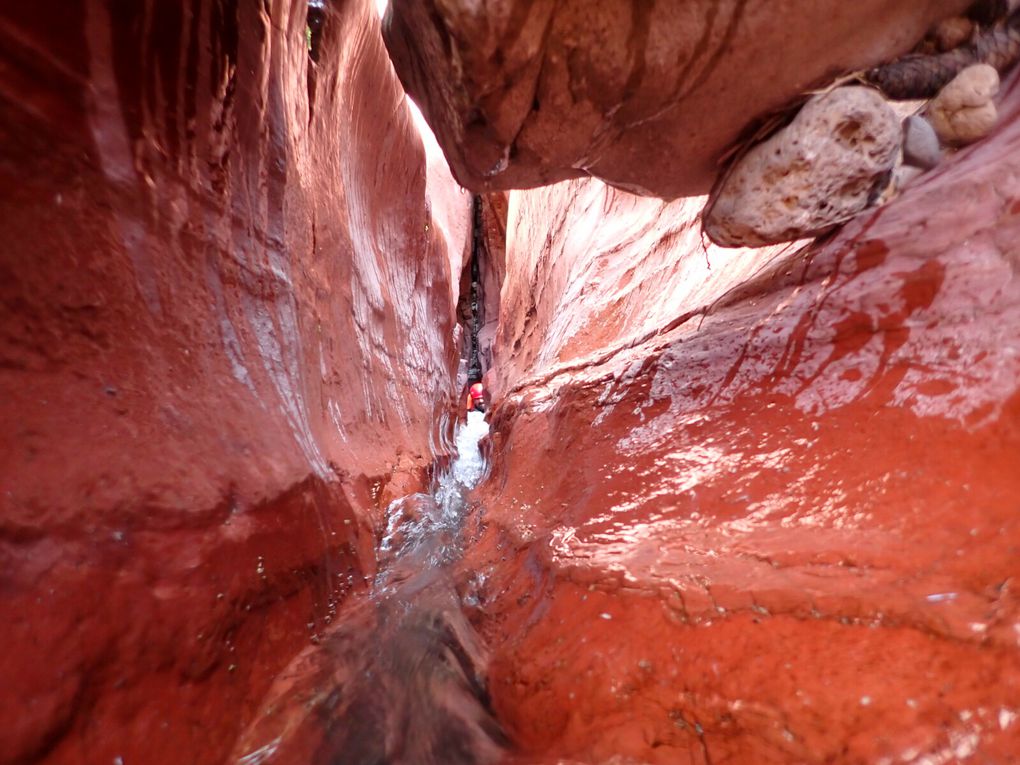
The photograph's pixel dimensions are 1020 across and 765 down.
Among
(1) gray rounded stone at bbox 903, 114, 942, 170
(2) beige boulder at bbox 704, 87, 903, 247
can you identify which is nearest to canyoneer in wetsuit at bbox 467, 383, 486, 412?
(2) beige boulder at bbox 704, 87, 903, 247

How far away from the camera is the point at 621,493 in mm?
2342

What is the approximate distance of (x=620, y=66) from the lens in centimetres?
180

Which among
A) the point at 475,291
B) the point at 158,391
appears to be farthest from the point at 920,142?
the point at 475,291

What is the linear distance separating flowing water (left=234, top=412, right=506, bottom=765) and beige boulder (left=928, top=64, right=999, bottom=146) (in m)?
3.21

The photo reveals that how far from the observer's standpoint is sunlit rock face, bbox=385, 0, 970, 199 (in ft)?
5.43

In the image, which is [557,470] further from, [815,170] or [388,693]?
[815,170]

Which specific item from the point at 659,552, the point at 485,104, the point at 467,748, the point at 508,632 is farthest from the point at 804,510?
the point at 485,104

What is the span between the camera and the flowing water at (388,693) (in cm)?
158

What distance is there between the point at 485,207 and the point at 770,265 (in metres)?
10.8

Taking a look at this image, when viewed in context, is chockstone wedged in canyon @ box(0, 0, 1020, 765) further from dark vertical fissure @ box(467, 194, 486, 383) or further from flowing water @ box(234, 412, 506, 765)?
dark vertical fissure @ box(467, 194, 486, 383)

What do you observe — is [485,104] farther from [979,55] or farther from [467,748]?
[467,748]

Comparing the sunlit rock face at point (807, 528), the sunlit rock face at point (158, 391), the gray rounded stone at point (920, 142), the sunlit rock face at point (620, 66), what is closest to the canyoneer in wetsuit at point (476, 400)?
the sunlit rock face at point (158, 391)

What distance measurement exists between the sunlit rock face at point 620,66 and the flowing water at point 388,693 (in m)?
2.37

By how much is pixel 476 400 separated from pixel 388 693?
9.42 meters
